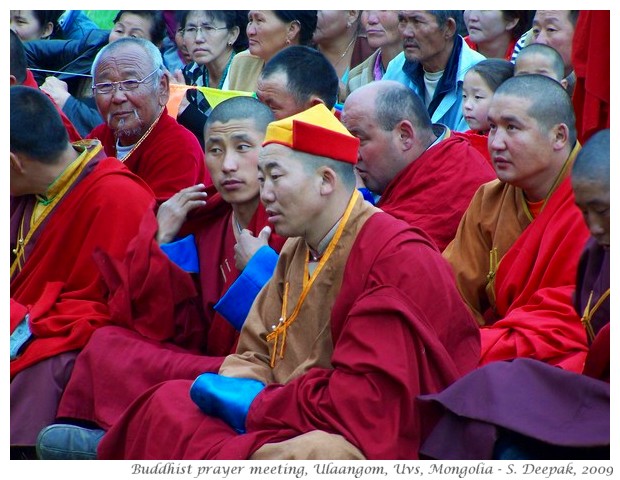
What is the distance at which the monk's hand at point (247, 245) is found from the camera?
17.0ft

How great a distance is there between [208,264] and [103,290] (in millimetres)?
480

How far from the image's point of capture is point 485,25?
7.61 metres

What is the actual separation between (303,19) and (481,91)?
1.68 meters

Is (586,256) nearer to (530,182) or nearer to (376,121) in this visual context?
(530,182)

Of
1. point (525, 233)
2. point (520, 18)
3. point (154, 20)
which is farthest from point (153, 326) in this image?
point (154, 20)

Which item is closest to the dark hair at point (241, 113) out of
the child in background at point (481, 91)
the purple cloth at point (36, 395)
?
the purple cloth at point (36, 395)

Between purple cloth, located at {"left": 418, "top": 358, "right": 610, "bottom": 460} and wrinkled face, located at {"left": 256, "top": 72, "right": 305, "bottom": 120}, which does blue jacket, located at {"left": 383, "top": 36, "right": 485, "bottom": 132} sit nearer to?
wrinkled face, located at {"left": 256, "top": 72, "right": 305, "bottom": 120}

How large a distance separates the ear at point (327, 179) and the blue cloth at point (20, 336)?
1.58 m

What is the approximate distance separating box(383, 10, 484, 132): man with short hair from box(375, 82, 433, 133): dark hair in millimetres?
1234

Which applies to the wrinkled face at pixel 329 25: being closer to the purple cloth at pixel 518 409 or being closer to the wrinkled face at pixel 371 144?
the wrinkled face at pixel 371 144

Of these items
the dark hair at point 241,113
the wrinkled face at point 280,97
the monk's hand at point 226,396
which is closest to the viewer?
the monk's hand at point 226,396

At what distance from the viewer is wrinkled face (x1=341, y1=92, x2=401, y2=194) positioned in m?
5.90

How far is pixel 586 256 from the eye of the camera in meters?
4.44

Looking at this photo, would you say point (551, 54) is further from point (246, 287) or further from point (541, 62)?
point (246, 287)
